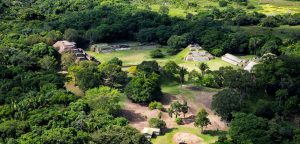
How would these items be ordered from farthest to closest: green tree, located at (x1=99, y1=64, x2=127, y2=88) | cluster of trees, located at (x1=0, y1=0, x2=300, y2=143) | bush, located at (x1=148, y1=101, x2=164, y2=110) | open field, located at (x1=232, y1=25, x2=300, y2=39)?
open field, located at (x1=232, y1=25, x2=300, y2=39)
green tree, located at (x1=99, y1=64, x2=127, y2=88)
bush, located at (x1=148, y1=101, x2=164, y2=110)
cluster of trees, located at (x1=0, y1=0, x2=300, y2=143)

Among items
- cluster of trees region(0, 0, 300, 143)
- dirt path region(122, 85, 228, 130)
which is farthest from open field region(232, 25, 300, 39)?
dirt path region(122, 85, 228, 130)

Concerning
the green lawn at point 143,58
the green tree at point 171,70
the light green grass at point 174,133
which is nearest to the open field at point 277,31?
the green lawn at point 143,58

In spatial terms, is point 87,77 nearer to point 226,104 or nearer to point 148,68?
point 148,68

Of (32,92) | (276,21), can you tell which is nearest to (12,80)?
(32,92)

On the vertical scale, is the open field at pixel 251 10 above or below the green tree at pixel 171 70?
above

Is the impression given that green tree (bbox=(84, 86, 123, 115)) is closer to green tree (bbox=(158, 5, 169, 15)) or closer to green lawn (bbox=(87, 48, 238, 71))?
green lawn (bbox=(87, 48, 238, 71))

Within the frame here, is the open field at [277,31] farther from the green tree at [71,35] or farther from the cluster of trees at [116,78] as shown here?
the green tree at [71,35]
